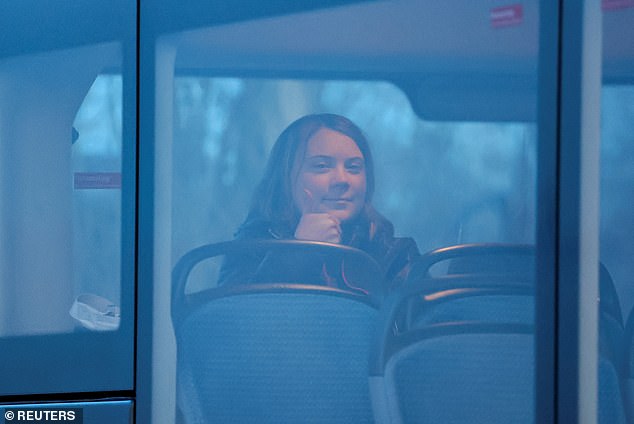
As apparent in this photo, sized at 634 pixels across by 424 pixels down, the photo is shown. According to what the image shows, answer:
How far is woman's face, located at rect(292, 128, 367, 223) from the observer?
2.36 m

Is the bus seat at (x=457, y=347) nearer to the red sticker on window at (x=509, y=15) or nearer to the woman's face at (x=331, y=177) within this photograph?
the woman's face at (x=331, y=177)

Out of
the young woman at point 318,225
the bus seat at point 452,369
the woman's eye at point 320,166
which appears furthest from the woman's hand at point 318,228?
the bus seat at point 452,369

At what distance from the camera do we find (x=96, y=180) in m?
2.37

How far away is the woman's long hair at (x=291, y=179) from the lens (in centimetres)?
236

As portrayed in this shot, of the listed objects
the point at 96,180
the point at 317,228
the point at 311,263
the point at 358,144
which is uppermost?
the point at 358,144

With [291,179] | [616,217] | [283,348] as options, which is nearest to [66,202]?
[291,179]

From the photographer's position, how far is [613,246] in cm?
233

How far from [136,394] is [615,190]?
1519 mm

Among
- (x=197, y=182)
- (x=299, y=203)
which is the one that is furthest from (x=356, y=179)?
(x=197, y=182)

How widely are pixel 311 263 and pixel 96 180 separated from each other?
678 mm

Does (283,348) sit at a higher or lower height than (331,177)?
lower

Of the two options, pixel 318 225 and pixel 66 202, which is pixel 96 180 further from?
pixel 318 225

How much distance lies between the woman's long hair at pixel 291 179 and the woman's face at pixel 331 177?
13 millimetres

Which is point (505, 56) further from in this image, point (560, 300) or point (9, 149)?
point (9, 149)
